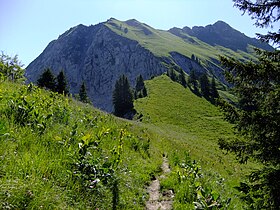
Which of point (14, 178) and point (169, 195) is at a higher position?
point (14, 178)

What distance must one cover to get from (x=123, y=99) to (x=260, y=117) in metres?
69.3

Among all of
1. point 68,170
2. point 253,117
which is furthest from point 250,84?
point 68,170

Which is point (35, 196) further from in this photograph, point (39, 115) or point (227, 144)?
point (227, 144)

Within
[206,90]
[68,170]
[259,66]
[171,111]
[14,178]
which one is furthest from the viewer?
[206,90]

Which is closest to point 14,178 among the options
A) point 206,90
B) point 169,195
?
point 169,195

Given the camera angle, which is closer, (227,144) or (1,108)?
(1,108)

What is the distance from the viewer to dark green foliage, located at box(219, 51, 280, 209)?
689 cm

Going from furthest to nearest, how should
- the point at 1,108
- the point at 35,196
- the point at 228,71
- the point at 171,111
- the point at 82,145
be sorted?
the point at 171,111, the point at 228,71, the point at 1,108, the point at 82,145, the point at 35,196

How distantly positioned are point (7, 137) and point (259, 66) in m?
6.53

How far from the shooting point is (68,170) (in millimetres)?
5301

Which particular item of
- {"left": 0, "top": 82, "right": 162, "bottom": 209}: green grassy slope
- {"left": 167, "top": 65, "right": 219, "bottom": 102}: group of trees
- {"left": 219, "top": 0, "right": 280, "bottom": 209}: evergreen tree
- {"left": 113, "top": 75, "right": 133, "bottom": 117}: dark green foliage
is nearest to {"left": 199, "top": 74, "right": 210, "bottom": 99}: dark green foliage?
{"left": 167, "top": 65, "right": 219, "bottom": 102}: group of trees

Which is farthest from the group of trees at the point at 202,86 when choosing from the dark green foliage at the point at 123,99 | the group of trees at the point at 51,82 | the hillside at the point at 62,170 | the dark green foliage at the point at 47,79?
the hillside at the point at 62,170

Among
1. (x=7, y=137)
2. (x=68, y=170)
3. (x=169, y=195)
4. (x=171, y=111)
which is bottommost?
(x=171, y=111)

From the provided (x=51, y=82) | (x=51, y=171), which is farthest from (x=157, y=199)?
(x=51, y=82)
